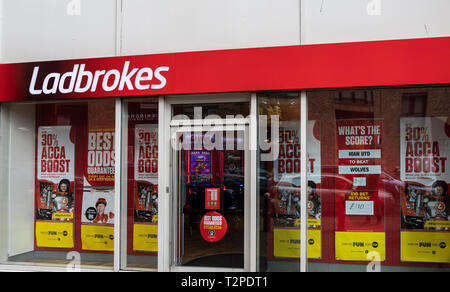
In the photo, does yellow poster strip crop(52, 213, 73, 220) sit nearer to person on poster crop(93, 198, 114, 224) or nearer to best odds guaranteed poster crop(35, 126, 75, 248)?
best odds guaranteed poster crop(35, 126, 75, 248)

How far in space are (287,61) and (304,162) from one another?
1378mm

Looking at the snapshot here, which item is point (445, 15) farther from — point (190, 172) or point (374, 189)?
point (190, 172)

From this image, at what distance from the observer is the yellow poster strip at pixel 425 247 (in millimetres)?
5527

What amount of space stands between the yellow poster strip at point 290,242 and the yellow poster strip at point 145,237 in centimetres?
187

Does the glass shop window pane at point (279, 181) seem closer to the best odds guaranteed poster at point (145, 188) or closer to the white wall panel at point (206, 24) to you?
the white wall panel at point (206, 24)

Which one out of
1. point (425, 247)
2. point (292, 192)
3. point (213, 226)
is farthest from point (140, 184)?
point (425, 247)

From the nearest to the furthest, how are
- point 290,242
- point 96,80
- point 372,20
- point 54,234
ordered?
point 372,20 < point 290,242 < point 96,80 < point 54,234

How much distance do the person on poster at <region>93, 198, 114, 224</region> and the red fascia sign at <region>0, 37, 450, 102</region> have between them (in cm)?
181

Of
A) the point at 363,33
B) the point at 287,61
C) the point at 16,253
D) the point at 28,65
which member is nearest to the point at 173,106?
the point at 287,61

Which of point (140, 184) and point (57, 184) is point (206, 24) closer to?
point (140, 184)

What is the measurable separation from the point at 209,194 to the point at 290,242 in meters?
1.38

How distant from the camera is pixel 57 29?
246 inches

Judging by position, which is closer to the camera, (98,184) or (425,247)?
(425,247)

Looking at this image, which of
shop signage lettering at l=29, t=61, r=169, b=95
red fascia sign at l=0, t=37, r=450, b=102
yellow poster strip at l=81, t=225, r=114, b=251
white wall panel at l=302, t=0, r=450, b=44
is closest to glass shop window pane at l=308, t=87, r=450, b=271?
red fascia sign at l=0, t=37, r=450, b=102
